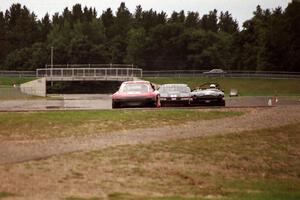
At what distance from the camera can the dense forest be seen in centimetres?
9519

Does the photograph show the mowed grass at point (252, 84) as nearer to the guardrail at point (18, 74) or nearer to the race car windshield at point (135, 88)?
the guardrail at point (18, 74)

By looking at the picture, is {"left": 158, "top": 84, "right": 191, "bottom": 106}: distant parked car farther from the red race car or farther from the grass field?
the grass field

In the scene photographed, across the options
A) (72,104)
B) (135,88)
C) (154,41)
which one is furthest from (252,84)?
(154,41)

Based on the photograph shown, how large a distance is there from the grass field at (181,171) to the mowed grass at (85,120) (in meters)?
3.49

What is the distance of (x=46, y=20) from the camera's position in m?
167

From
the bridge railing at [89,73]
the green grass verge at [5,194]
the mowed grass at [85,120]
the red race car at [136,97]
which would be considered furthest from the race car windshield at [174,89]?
the bridge railing at [89,73]

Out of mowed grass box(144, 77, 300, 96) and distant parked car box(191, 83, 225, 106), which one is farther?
mowed grass box(144, 77, 300, 96)

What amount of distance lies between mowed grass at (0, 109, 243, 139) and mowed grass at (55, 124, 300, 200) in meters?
3.50

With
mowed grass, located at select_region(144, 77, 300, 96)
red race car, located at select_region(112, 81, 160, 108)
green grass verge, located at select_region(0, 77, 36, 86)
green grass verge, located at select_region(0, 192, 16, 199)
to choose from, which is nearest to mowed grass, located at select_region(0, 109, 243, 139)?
red race car, located at select_region(112, 81, 160, 108)

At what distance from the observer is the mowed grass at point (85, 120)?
19219 millimetres

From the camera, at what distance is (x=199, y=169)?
14297 millimetres

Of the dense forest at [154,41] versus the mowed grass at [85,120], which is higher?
the dense forest at [154,41]

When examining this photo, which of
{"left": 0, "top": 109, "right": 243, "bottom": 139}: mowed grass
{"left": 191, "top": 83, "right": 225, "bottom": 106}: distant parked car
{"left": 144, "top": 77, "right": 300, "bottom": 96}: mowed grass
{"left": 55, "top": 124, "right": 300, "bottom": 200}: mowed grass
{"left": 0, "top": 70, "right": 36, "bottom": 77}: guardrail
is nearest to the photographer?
{"left": 55, "top": 124, "right": 300, "bottom": 200}: mowed grass

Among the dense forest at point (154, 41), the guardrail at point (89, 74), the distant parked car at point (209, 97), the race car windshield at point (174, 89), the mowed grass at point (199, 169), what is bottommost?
the mowed grass at point (199, 169)
